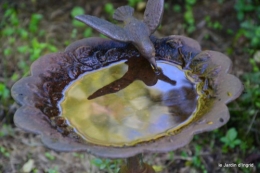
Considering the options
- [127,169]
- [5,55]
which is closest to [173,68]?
[127,169]

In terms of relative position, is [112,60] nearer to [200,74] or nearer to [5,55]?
[200,74]

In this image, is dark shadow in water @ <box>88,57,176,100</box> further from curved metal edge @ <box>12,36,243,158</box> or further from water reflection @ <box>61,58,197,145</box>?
curved metal edge @ <box>12,36,243,158</box>

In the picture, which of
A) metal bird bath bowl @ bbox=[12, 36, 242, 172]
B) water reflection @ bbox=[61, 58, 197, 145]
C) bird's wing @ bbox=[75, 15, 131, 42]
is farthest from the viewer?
bird's wing @ bbox=[75, 15, 131, 42]

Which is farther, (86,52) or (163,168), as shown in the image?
(163,168)

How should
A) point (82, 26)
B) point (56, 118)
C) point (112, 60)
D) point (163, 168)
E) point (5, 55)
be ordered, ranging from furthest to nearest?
point (82, 26) → point (5, 55) → point (163, 168) → point (112, 60) → point (56, 118)

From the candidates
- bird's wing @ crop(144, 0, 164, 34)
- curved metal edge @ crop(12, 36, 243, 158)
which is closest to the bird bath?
curved metal edge @ crop(12, 36, 243, 158)

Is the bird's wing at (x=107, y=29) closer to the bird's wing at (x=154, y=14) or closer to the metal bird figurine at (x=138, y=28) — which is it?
the metal bird figurine at (x=138, y=28)

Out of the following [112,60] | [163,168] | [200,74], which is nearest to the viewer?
[200,74]

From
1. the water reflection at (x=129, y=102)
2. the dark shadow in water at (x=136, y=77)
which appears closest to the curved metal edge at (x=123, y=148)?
the water reflection at (x=129, y=102)
